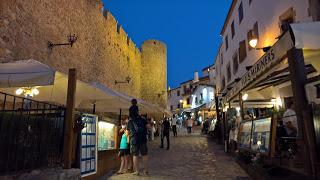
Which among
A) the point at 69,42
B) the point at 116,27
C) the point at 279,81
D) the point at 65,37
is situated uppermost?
the point at 116,27

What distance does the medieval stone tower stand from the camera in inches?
1235

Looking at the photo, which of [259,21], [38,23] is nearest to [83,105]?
[38,23]

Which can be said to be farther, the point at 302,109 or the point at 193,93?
the point at 193,93

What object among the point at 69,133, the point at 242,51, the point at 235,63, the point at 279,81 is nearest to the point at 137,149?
the point at 69,133

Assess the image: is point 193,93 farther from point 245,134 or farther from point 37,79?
point 37,79

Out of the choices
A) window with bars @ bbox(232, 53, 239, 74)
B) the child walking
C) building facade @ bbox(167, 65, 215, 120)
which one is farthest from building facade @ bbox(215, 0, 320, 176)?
building facade @ bbox(167, 65, 215, 120)

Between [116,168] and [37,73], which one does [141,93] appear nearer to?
[116,168]

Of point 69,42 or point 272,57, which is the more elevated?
point 69,42

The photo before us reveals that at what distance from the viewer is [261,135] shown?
593 cm

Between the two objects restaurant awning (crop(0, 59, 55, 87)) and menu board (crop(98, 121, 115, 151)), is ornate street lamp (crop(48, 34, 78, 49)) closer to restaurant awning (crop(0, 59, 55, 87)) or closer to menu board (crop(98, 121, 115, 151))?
menu board (crop(98, 121, 115, 151))

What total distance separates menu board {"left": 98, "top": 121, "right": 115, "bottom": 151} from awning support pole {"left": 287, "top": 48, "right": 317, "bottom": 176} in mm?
4501

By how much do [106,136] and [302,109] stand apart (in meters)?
5.02

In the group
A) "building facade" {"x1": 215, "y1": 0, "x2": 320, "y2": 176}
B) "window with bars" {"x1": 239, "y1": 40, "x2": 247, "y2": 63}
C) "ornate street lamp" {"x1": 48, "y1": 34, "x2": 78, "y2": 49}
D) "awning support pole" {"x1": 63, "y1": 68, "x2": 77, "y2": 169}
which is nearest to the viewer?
"building facade" {"x1": 215, "y1": 0, "x2": 320, "y2": 176}

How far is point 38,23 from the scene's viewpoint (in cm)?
1080
